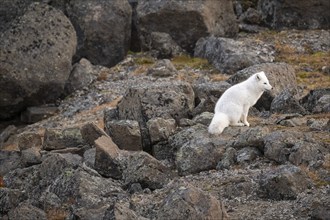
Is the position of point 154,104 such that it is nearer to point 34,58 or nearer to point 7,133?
point 34,58

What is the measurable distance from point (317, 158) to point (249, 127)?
175 inches

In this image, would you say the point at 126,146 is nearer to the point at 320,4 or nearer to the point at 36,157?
the point at 36,157

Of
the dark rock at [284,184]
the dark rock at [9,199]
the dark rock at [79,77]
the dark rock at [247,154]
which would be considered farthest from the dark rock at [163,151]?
the dark rock at [79,77]

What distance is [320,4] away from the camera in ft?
185

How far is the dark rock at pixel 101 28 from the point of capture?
171ft

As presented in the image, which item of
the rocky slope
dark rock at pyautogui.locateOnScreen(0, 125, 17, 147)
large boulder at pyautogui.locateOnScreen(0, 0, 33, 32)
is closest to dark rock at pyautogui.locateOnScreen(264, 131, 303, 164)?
the rocky slope

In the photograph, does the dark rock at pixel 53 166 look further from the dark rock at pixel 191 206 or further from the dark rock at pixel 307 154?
the dark rock at pixel 307 154

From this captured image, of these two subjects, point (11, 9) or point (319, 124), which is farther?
point (11, 9)

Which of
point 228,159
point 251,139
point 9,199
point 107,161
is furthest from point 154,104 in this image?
point 9,199

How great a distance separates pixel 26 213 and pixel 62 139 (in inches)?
430

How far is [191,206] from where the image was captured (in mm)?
19922

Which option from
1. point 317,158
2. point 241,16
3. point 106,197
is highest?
point 317,158

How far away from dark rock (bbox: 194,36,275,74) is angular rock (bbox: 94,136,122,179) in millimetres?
21133

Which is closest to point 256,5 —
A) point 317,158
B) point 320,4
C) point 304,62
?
point 320,4
